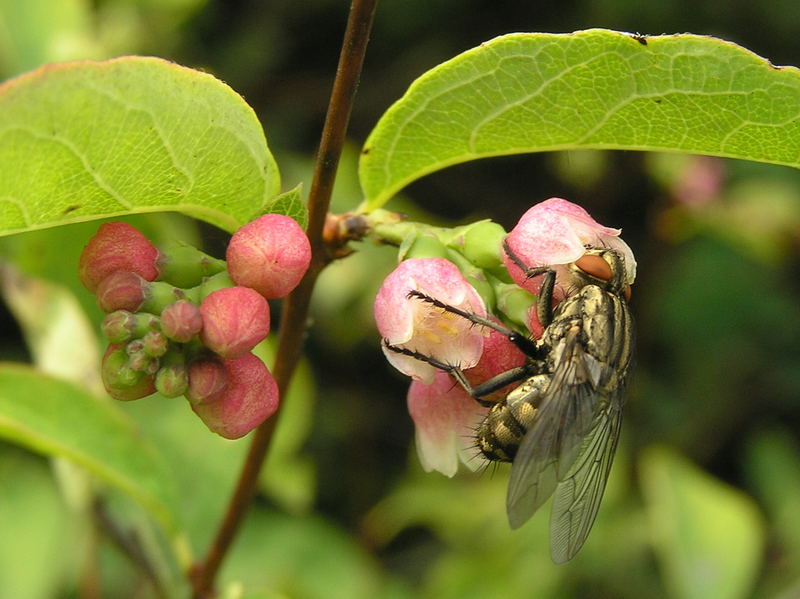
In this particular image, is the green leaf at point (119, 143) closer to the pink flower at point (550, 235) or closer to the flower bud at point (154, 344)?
the flower bud at point (154, 344)

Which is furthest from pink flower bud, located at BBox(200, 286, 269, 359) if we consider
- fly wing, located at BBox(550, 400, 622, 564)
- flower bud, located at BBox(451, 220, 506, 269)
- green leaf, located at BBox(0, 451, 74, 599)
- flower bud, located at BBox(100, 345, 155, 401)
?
green leaf, located at BBox(0, 451, 74, 599)

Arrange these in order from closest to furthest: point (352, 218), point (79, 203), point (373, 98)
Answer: point (79, 203) → point (352, 218) → point (373, 98)

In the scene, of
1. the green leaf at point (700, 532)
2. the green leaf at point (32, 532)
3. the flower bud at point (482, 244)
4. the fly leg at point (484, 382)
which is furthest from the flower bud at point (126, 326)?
the green leaf at point (700, 532)

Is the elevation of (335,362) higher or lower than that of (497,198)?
lower

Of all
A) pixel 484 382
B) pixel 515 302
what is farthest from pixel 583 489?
pixel 515 302

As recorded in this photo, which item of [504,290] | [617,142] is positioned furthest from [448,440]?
[617,142]

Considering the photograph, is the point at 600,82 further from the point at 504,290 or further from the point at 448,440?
the point at 448,440

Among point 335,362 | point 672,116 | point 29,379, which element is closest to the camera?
point 672,116

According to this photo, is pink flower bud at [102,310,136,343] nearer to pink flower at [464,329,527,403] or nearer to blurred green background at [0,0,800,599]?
pink flower at [464,329,527,403]
